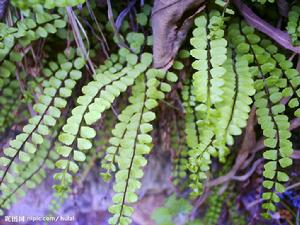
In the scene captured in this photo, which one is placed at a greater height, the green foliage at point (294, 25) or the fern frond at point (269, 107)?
the green foliage at point (294, 25)

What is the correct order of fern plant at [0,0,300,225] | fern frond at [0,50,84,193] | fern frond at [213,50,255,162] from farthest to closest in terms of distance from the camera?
1. fern frond at [0,50,84,193]
2. fern plant at [0,0,300,225]
3. fern frond at [213,50,255,162]

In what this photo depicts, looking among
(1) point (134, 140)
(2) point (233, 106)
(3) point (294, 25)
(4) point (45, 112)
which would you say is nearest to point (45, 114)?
(4) point (45, 112)

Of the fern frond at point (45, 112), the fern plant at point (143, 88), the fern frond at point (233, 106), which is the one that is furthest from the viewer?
the fern frond at point (45, 112)

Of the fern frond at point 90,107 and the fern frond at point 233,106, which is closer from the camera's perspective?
the fern frond at point 233,106

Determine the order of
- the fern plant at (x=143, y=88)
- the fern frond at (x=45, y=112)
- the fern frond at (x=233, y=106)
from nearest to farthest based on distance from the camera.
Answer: the fern frond at (x=233, y=106), the fern plant at (x=143, y=88), the fern frond at (x=45, y=112)

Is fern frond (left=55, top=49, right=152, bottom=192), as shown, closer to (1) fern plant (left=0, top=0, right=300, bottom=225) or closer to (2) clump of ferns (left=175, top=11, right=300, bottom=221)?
(1) fern plant (left=0, top=0, right=300, bottom=225)

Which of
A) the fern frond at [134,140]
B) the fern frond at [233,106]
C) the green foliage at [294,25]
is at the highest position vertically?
the green foliage at [294,25]

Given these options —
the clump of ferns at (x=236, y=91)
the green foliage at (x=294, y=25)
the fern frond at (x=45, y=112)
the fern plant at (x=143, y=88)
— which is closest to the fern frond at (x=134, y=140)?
the fern plant at (x=143, y=88)

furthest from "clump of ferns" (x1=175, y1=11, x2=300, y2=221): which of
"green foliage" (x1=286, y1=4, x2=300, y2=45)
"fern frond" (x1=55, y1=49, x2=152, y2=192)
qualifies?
"fern frond" (x1=55, y1=49, x2=152, y2=192)

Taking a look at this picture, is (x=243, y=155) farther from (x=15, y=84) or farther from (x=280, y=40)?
(x=15, y=84)

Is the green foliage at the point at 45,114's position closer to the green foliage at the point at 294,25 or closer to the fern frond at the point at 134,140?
the fern frond at the point at 134,140

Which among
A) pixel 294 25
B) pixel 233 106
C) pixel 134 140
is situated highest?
pixel 294 25

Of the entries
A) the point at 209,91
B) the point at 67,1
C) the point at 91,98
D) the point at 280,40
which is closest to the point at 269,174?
the point at 209,91

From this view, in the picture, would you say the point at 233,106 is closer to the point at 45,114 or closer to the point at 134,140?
the point at 134,140
